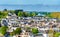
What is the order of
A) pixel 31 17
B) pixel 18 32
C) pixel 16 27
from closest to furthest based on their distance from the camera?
pixel 18 32 → pixel 16 27 → pixel 31 17

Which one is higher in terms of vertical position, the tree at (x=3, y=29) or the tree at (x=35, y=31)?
the tree at (x=3, y=29)

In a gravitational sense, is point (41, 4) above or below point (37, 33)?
above

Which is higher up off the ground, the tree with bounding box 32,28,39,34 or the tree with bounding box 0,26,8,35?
the tree with bounding box 0,26,8,35

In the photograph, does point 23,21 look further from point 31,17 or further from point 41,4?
point 41,4

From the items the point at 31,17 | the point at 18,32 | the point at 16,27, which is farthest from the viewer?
the point at 31,17

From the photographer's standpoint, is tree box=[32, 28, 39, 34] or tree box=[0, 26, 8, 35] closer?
tree box=[0, 26, 8, 35]

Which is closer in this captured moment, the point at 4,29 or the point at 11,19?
the point at 4,29

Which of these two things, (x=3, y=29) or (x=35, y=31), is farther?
(x=35, y=31)

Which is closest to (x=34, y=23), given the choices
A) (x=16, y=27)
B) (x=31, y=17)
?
(x=31, y=17)

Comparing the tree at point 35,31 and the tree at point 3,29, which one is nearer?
the tree at point 3,29
